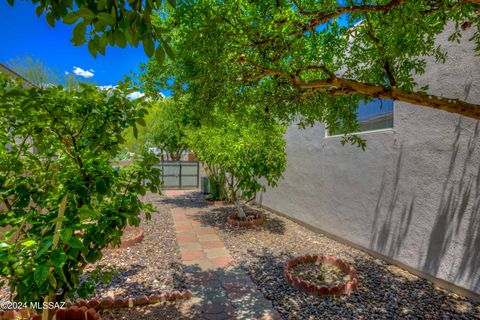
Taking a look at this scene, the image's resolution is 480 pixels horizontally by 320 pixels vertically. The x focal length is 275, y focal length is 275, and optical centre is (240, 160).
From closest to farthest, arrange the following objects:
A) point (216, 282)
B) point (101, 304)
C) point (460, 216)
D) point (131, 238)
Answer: point (101, 304) < point (460, 216) < point (216, 282) < point (131, 238)

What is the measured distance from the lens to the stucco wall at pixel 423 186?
3.73m

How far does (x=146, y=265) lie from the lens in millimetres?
4855

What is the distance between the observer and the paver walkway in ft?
11.2

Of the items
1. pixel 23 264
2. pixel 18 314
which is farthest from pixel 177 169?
pixel 23 264

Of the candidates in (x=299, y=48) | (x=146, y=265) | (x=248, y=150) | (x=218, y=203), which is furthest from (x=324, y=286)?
(x=218, y=203)

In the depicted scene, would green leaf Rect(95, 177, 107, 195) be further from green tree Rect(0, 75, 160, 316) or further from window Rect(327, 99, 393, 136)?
window Rect(327, 99, 393, 136)

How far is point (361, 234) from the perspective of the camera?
18.3ft

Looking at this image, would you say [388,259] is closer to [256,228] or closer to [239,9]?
[256,228]

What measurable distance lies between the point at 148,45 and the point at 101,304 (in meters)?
3.35

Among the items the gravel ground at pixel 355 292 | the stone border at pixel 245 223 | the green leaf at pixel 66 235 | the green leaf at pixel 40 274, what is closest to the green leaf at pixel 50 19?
the green leaf at pixel 66 235

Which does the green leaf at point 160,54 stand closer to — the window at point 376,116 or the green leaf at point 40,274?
the green leaf at point 40,274

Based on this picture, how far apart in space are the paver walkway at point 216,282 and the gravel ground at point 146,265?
233mm

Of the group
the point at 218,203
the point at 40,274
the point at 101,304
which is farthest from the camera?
the point at 218,203

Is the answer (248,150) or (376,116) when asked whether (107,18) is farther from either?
(248,150)
